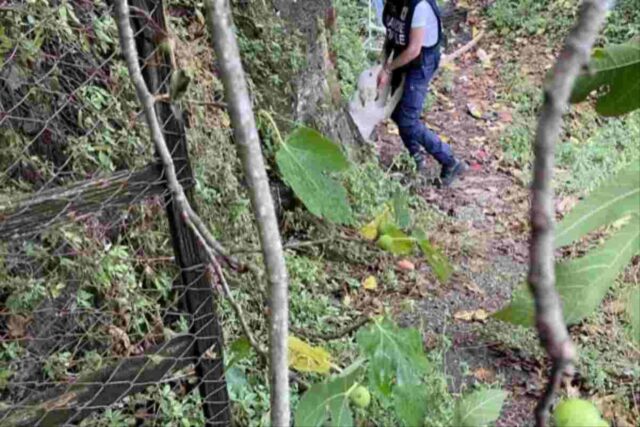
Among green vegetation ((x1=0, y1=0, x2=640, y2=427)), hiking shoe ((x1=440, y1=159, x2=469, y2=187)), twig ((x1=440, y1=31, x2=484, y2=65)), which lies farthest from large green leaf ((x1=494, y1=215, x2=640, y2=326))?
twig ((x1=440, y1=31, x2=484, y2=65))

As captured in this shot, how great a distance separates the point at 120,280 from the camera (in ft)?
8.00

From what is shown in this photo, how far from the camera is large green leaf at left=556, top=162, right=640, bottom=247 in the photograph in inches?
19.3

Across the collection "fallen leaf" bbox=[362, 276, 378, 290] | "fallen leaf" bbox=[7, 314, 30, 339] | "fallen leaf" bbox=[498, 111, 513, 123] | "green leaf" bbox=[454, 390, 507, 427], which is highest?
"green leaf" bbox=[454, 390, 507, 427]

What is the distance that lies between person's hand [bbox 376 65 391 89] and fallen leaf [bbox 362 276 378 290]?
1552mm

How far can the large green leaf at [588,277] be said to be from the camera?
18.8 inches

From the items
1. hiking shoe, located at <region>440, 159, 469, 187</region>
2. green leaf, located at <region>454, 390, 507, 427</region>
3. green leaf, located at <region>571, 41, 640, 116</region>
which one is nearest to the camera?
green leaf, located at <region>571, 41, 640, 116</region>

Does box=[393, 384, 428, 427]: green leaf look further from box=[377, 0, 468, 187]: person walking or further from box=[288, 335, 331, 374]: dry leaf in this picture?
box=[377, 0, 468, 187]: person walking

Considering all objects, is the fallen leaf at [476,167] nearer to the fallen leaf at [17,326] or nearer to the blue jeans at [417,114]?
the blue jeans at [417,114]

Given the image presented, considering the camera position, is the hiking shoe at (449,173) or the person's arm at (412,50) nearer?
the person's arm at (412,50)

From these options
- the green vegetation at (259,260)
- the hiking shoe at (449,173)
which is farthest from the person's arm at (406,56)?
the hiking shoe at (449,173)

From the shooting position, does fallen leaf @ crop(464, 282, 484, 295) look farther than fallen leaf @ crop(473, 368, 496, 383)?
Yes

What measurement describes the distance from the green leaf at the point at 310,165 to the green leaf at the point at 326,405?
0.61ft

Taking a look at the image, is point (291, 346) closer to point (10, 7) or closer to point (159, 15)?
point (159, 15)

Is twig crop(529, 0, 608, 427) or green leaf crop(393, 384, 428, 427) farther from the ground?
twig crop(529, 0, 608, 427)
